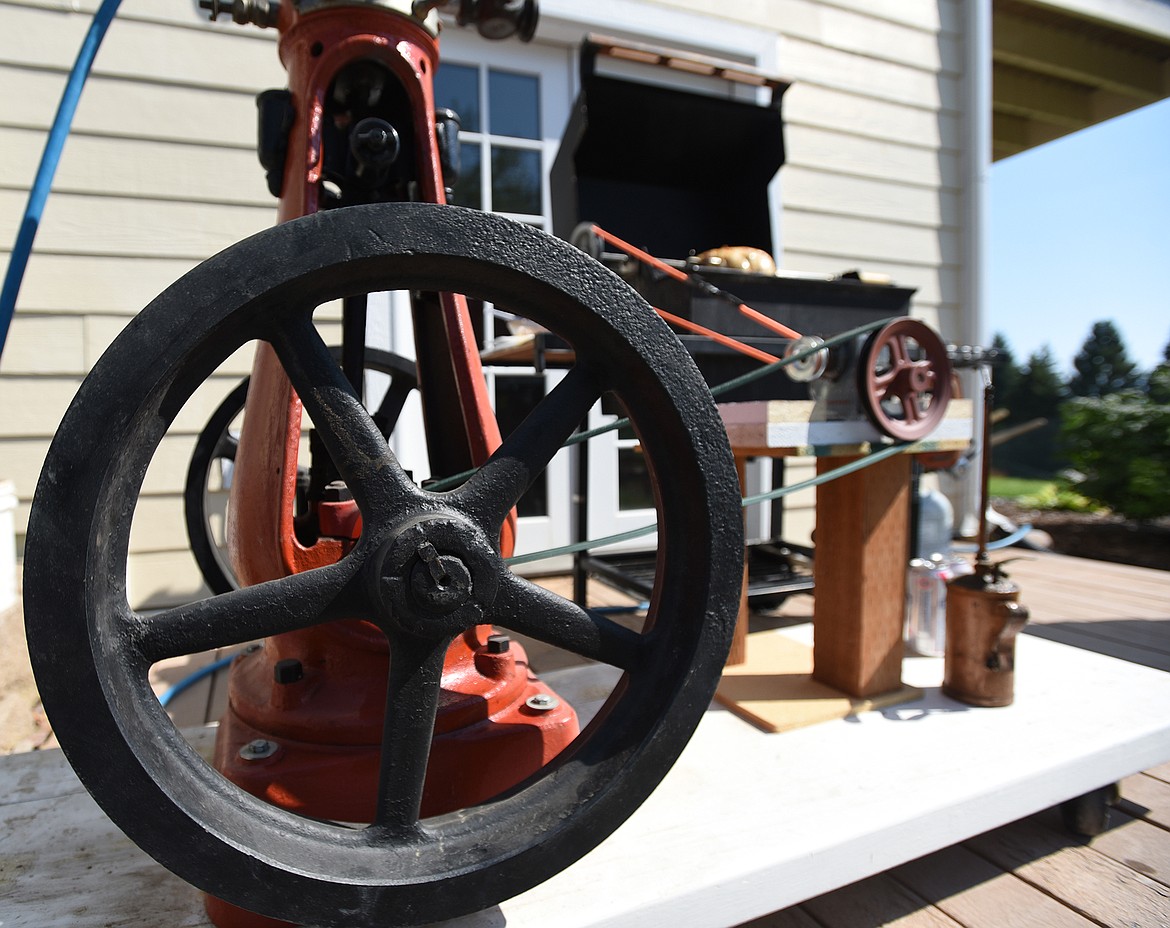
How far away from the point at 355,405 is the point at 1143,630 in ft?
9.05

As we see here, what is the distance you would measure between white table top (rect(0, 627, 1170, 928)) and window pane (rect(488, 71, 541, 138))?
99.2 inches

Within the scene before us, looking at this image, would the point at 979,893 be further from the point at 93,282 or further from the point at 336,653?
the point at 93,282

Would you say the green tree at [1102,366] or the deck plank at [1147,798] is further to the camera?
the green tree at [1102,366]

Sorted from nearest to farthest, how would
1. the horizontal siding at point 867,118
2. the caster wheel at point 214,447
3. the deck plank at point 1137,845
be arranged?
1. the deck plank at point 1137,845
2. the caster wheel at point 214,447
3. the horizontal siding at point 867,118

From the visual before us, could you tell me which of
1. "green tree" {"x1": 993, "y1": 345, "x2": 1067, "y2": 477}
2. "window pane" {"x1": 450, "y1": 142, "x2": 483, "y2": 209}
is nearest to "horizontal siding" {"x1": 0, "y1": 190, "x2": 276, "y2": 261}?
"window pane" {"x1": 450, "y1": 142, "x2": 483, "y2": 209}

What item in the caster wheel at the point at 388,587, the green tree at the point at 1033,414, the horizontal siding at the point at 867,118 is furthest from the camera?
the green tree at the point at 1033,414

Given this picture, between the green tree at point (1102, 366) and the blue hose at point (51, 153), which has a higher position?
the green tree at point (1102, 366)

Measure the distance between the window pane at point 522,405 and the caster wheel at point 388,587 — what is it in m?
2.29

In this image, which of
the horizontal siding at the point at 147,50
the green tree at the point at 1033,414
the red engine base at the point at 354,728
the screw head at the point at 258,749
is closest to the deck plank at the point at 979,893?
the red engine base at the point at 354,728

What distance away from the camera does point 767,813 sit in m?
1.00

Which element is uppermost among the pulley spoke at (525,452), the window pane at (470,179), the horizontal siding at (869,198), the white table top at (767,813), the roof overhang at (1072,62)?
the roof overhang at (1072,62)

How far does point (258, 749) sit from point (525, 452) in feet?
1.53

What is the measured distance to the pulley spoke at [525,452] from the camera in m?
0.70

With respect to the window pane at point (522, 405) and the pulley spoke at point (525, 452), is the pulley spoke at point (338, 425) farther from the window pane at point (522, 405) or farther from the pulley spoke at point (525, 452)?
the window pane at point (522, 405)
